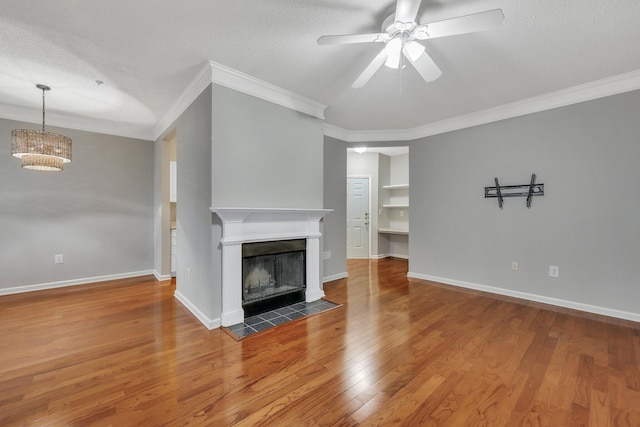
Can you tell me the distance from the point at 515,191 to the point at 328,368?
3257 mm

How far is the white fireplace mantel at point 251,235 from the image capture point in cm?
259

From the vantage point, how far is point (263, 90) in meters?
2.90

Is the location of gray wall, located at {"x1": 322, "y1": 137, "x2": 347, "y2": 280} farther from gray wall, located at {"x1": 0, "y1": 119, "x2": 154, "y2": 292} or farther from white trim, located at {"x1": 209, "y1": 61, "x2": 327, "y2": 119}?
gray wall, located at {"x1": 0, "y1": 119, "x2": 154, "y2": 292}

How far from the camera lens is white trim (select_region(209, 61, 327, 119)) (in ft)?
8.45

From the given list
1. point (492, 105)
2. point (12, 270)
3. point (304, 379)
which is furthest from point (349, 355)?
point (12, 270)

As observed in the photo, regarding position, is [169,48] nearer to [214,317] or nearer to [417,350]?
[214,317]

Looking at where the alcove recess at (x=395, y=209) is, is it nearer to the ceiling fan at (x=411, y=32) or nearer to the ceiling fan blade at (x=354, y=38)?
the ceiling fan at (x=411, y=32)

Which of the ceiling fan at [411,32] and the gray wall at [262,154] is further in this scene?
the gray wall at [262,154]

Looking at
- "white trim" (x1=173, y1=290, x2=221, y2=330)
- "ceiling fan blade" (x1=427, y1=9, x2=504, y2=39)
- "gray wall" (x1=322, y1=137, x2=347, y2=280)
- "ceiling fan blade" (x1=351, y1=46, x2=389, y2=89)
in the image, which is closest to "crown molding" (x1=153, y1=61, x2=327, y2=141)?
"gray wall" (x1=322, y1=137, x2=347, y2=280)

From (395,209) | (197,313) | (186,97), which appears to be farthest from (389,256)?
(186,97)

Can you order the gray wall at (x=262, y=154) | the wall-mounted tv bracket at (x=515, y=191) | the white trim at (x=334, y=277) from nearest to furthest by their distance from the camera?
the gray wall at (x=262, y=154) → the wall-mounted tv bracket at (x=515, y=191) → the white trim at (x=334, y=277)

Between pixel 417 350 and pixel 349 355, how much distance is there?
0.57m

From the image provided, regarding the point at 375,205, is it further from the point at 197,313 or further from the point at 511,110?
the point at 197,313

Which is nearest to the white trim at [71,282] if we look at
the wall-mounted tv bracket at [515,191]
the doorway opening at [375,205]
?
the doorway opening at [375,205]
